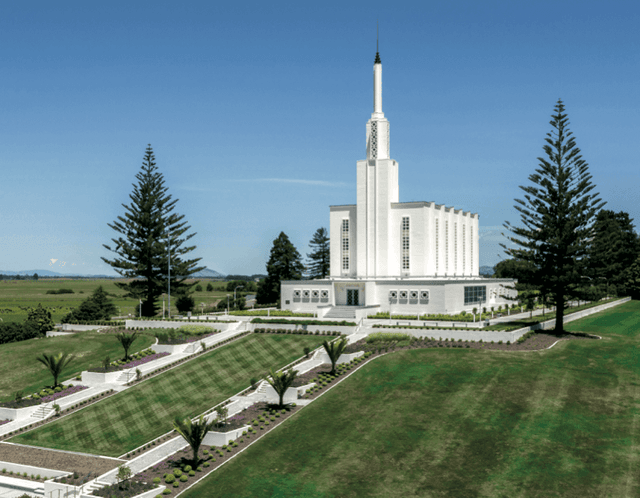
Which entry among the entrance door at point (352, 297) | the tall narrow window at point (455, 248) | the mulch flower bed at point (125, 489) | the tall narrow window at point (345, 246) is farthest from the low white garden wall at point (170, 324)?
the tall narrow window at point (455, 248)

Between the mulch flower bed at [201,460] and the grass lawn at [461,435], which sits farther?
the mulch flower bed at [201,460]

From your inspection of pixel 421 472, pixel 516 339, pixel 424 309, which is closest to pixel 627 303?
pixel 424 309

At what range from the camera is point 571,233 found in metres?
39.4

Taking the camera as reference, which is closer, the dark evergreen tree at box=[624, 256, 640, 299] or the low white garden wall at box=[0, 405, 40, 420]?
the low white garden wall at box=[0, 405, 40, 420]

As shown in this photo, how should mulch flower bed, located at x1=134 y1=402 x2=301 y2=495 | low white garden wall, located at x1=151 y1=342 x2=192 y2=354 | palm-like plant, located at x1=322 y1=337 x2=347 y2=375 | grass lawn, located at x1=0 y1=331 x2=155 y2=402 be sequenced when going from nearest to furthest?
1. mulch flower bed, located at x1=134 y1=402 x2=301 y2=495
2. palm-like plant, located at x1=322 y1=337 x2=347 y2=375
3. grass lawn, located at x1=0 y1=331 x2=155 y2=402
4. low white garden wall, located at x1=151 y1=342 x2=192 y2=354

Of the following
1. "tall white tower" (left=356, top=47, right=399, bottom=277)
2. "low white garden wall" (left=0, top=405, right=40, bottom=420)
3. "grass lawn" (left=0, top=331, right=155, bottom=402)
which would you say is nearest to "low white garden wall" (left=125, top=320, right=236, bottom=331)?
"grass lawn" (left=0, top=331, right=155, bottom=402)

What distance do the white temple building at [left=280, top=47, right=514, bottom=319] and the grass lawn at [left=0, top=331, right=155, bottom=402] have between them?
16864mm

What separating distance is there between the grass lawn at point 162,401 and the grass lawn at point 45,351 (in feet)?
20.8

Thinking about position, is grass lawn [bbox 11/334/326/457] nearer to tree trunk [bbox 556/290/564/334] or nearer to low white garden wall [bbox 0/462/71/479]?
low white garden wall [bbox 0/462/71/479]

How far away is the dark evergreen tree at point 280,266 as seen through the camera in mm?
67938

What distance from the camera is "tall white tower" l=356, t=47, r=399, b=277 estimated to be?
174ft

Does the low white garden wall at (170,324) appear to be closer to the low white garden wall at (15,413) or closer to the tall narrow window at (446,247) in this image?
the low white garden wall at (15,413)

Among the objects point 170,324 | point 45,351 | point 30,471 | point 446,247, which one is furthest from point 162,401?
point 446,247

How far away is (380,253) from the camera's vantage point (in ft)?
174
